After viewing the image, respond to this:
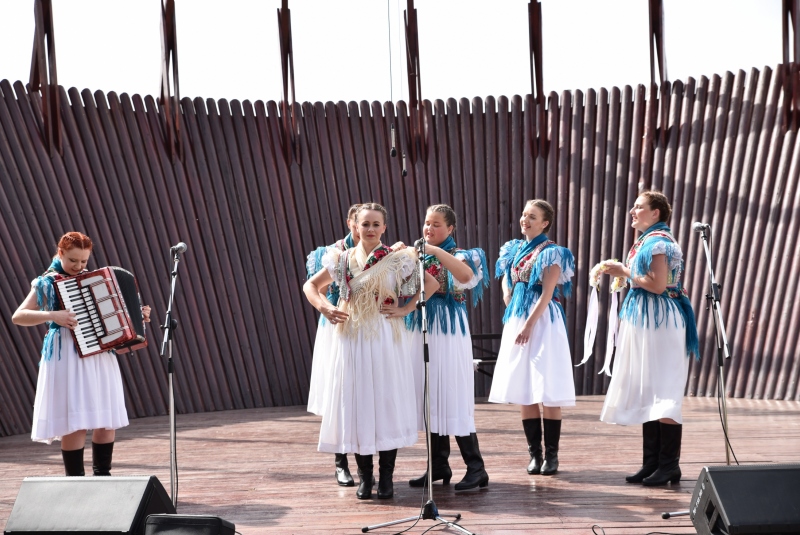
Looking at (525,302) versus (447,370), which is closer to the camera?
(447,370)

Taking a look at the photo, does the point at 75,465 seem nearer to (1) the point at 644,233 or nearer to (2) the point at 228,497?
(2) the point at 228,497

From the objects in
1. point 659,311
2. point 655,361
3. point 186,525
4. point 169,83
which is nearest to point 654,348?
point 655,361

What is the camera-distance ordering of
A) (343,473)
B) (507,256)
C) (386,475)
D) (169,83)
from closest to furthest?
1. (386,475)
2. (343,473)
3. (507,256)
4. (169,83)

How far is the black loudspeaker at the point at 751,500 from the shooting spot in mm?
2904

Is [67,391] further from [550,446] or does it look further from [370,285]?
[550,446]

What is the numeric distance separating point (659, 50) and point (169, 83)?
4.77 metres

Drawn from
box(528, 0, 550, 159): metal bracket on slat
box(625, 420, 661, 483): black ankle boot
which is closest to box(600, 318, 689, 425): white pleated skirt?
box(625, 420, 661, 483): black ankle boot

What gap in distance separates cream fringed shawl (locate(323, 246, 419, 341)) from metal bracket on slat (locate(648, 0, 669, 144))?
16.7 ft

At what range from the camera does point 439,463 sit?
15.4 ft

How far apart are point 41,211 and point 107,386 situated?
366cm

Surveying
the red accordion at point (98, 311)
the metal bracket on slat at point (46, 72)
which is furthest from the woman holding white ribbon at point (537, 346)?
the metal bracket on slat at point (46, 72)

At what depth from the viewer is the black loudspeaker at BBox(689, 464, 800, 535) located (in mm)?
2904

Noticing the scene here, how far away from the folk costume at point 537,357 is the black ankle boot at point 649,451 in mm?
435

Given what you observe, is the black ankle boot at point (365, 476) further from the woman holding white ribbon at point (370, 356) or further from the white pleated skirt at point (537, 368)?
the white pleated skirt at point (537, 368)
